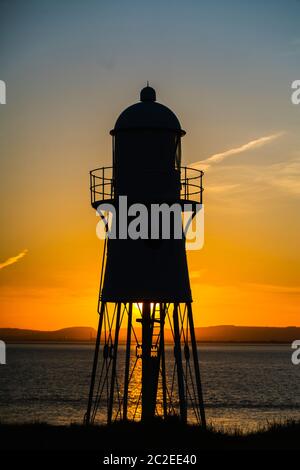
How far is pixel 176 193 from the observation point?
31.2 meters

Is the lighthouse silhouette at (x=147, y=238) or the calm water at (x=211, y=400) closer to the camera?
the lighthouse silhouette at (x=147, y=238)

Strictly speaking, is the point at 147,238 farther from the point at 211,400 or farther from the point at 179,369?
the point at 211,400

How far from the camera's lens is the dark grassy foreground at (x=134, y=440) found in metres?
26.2

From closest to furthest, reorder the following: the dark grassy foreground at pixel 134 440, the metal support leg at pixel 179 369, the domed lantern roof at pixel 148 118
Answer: the dark grassy foreground at pixel 134 440 → the metal support leg at pixel 179 369 → the domed lantern roof at pixel 148 118

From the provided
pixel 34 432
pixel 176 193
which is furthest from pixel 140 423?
pixel 176 193

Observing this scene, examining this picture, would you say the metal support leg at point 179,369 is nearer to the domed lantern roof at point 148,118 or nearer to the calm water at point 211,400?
the domed lantern roof at point 148,118

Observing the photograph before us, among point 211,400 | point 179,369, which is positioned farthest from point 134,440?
point 211,400

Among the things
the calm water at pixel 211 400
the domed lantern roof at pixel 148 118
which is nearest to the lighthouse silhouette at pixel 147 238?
the domed lantern roof at pixel 148 118

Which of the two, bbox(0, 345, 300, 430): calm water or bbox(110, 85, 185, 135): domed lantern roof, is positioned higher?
bbox(110, 85, 185, 135): domed lantern roof

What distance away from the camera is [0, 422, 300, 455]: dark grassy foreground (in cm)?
2622

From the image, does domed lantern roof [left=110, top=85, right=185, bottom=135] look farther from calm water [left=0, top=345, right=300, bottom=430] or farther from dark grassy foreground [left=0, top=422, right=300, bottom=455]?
calm water [left=0, top=345, right=300, bottom=430]

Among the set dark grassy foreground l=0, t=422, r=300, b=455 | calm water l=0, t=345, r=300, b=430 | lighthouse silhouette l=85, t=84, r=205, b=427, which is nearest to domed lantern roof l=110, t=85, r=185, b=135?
lighthouse silhouette l=85, t=84, r=205, b=427

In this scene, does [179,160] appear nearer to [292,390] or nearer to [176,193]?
[176,193]
